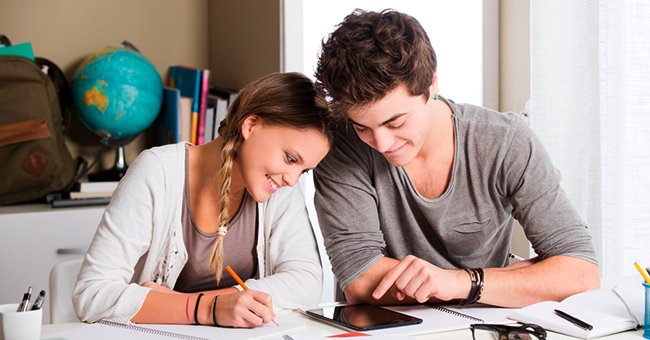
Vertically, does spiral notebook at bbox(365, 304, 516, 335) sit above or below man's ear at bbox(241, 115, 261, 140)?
below

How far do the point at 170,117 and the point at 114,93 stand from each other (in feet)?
0.77

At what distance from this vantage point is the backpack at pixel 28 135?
106 inches

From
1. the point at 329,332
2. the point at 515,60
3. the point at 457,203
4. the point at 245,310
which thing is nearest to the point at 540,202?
the point at 457,203

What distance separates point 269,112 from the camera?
5.23ft

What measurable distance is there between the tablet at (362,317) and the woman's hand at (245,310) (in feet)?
0.36

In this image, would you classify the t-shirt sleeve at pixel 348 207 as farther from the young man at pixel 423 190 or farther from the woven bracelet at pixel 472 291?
the woven bracelet at pixel 472 291

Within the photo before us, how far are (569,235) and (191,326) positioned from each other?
2.62 ft

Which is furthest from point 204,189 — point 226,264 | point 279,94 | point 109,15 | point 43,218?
point 109,15

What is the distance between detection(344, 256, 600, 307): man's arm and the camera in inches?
58.9

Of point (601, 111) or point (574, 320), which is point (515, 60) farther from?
point (574, 320)

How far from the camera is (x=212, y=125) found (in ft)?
9.83

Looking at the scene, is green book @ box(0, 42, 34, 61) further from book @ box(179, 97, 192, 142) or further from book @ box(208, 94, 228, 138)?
book @ box(208, 94, 228, 138)

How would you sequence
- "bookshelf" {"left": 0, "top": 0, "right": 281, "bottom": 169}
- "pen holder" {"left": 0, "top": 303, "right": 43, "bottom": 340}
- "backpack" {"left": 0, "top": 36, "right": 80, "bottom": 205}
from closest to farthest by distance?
1. "pen holder" {"left": 0, "top": 303, "right": 43, "bottom": 340}
2. "backpack" {"left": 0, "top": 36, "right": 80, "bottom": 205}
3. "bookshelf" {"left": 0, "top": 0, "right": 281, "bottom": 169}

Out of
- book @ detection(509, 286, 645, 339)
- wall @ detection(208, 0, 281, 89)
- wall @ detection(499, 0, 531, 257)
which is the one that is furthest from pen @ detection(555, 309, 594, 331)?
wall @ detection(208, 0, 281, 89)
